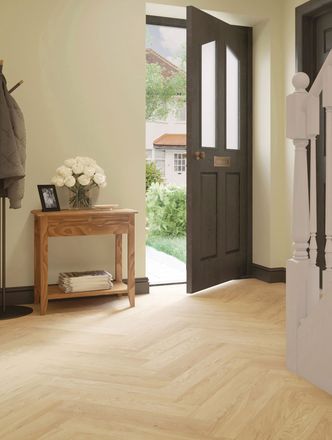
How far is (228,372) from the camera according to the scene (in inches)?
102

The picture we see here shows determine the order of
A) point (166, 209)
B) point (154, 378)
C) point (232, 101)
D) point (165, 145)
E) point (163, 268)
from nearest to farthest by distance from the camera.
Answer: point (154, 378), point (232, 101), point (163, 268), point (166, 209), point (165, 145)

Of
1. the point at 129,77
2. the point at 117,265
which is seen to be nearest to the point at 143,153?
the point at 129,77

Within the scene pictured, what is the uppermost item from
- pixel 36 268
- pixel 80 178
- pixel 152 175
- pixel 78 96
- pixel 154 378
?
pixel 78 96

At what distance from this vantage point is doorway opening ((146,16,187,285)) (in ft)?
21.3

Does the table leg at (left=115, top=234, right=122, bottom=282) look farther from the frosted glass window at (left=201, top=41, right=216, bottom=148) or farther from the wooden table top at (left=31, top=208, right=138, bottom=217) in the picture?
the frosted glass window at (left=201, top=41, right=216, bottom=148)

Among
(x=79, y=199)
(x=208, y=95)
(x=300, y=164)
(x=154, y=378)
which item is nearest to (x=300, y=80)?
(x=300, y=164)

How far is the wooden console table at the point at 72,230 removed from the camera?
146 inches

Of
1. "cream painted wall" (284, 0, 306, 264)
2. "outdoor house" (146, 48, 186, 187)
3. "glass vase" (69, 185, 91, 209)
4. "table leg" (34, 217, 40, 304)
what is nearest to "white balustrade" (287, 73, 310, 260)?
"glass vase" (69, 185, 91, 209)

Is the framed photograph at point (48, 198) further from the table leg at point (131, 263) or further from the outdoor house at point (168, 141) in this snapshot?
the outdoor house at point (168, 141)

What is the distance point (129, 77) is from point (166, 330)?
2076 mm

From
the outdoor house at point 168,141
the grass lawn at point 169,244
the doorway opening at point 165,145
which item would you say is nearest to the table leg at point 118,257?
the doorway opening at point 165,145

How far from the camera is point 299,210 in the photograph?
2.55m

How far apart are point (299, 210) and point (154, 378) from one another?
101 cm

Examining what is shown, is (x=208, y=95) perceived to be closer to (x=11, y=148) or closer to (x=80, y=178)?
(x=80, y=178)
